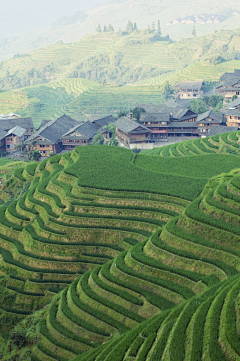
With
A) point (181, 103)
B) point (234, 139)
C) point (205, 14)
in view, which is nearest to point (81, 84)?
point (181, 103)

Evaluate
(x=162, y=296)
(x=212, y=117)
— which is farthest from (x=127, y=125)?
(x=162, y=296)

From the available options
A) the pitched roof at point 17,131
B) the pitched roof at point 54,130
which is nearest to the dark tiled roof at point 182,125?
the pitched roof at point 54,130

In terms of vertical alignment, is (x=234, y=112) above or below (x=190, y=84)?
below

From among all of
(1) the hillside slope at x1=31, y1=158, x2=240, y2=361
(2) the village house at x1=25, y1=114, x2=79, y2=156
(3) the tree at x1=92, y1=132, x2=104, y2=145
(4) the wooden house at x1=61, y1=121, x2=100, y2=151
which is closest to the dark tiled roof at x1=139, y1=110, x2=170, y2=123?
(3) the tree at x1=92, y1=132, x2=104, y2=145

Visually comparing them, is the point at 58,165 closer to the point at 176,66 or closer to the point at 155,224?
the point at 155,224

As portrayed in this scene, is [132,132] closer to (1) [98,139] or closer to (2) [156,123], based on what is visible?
(2) [156,123]

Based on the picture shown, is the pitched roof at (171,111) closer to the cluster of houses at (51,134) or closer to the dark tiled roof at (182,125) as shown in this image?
the dark tiled roof at (182,125)
